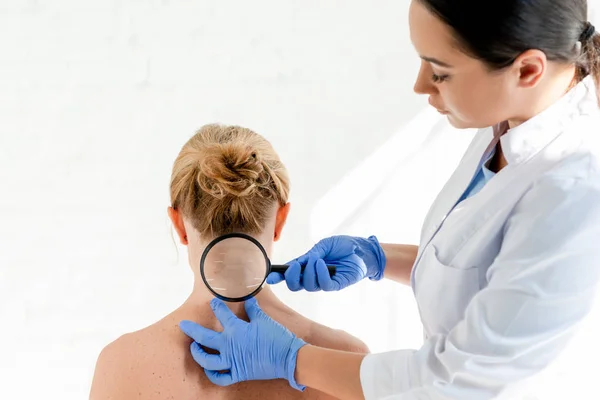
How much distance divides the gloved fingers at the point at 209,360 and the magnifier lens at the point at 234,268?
125 millimetres

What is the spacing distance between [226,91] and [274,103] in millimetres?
185

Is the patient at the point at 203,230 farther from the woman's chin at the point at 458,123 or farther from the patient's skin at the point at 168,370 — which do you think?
the woman's chin at the point at 458,123

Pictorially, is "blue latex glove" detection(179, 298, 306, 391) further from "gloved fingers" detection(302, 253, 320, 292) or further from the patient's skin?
"gloved fingers" detection(302, 253, 320, 292)

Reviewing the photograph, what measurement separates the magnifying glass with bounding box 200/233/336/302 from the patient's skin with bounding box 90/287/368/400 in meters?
0.11

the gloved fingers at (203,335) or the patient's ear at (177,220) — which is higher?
the patient's ear at (177,220)

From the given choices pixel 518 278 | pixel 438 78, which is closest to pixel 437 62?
pixel 438 78

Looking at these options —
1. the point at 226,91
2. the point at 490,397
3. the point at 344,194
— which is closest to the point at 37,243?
the point at 226,91

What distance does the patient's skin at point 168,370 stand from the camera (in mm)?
1425

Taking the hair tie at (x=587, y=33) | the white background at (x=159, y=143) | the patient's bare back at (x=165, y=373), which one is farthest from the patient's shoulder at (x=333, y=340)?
the white background at (x=159, y=143)

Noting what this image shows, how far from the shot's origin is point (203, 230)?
1.43 m

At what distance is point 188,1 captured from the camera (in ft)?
8.51

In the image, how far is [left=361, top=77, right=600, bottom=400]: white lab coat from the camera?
1104mm

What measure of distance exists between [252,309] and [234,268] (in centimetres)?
15

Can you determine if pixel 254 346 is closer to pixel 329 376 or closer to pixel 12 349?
pixel 329 376
